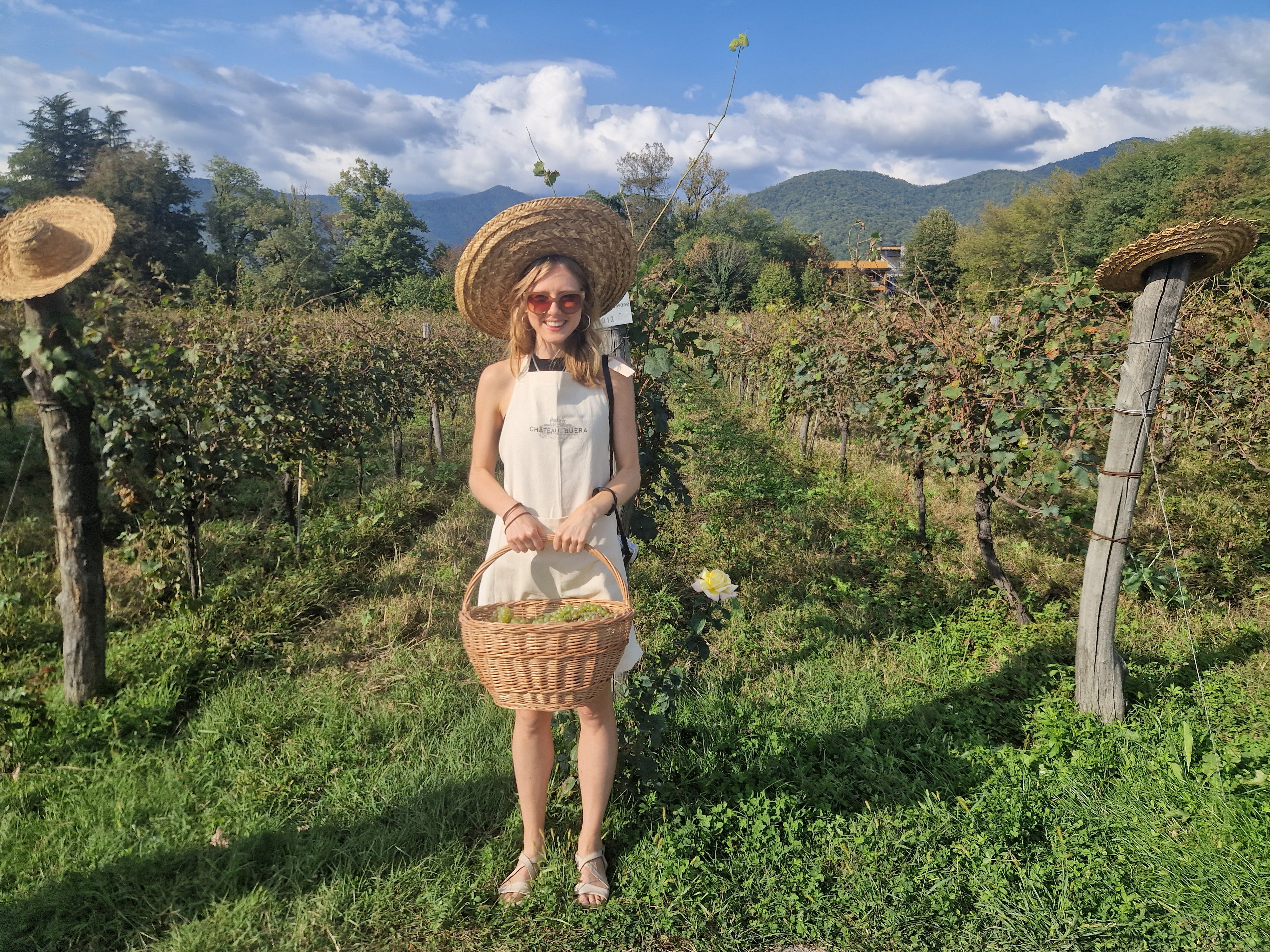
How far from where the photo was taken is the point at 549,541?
181cm

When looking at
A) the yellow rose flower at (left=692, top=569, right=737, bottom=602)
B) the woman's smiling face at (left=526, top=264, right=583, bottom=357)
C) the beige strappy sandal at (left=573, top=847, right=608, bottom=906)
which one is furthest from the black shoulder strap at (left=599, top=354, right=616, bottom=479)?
the beige strappy sandal at (left=573, top=847, right=608, bottom=906)

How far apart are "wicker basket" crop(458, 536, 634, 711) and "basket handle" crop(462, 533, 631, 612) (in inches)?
2.7

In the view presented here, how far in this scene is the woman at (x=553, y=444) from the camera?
1.79m

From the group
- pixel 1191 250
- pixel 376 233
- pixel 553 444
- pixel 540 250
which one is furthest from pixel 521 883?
pixel 376 233

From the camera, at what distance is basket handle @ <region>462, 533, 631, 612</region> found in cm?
172

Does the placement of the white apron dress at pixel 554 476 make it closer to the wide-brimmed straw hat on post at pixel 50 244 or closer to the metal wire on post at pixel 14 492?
the wide-brimmed straw hat on post at pixel 50 244

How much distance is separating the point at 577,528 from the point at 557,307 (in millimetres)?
629

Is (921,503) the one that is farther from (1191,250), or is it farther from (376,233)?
(376,233)

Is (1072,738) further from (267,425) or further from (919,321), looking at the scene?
(267,425)

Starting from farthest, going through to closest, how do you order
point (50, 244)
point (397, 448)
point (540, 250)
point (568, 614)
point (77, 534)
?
point (397, 448), point (77, 534), point (50, 244), point (540, 250), point (568, 614)

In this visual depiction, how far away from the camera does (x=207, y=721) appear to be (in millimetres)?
2795

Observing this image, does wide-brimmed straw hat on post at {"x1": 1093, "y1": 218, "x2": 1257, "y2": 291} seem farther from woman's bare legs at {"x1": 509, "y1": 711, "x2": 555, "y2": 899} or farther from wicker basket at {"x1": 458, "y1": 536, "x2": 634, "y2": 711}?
woman's bare legs at {"x1": 509, "y1": 711, "x2": 555, "y2": 899}

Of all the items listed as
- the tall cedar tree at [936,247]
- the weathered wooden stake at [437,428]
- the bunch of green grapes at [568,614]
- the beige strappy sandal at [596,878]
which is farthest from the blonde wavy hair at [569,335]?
the tall cedar tree at [936,247]

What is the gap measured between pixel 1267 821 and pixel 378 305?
11134 mm
